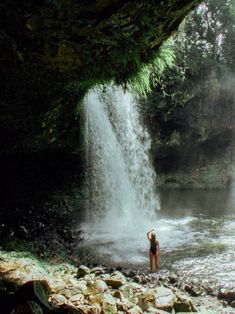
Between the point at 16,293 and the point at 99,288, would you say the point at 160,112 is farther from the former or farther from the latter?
the point at 16,293

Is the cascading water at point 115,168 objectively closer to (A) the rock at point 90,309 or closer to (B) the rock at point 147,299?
(B) the rock at point 147,299

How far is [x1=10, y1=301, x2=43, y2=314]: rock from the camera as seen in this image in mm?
4316

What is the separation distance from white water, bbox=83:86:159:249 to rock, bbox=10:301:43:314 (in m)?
8.40

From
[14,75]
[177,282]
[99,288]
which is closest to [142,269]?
[177,282]

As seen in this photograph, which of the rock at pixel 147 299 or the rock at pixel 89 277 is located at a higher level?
the rock at pixel 89 277

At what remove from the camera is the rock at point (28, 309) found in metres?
4.32

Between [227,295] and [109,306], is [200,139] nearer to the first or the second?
[227,295]

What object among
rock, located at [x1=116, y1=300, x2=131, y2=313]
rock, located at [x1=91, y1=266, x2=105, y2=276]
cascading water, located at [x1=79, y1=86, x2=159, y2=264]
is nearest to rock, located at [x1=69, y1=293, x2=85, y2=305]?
rock, located at [x1=116, y1=300, x2=131, y2=313]

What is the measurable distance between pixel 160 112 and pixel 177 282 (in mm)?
11243

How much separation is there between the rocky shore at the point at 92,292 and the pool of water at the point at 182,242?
79 cm

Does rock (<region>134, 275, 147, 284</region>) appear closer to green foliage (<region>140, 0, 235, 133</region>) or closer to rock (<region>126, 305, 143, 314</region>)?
rock (<region>126, 305, 143, 314</region>)

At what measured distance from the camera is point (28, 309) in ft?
14.2

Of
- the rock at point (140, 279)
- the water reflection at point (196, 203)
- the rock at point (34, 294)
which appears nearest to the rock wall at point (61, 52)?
the rock at point (34, 294)

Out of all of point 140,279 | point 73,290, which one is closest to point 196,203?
point 140,279
